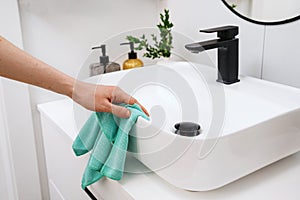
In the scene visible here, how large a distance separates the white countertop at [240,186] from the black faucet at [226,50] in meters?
0.31

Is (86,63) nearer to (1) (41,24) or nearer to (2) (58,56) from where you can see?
(2) (58,56)

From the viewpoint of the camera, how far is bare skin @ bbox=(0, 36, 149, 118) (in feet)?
2.68

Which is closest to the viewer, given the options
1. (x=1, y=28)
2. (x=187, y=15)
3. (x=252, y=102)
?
(x=252, y=102)

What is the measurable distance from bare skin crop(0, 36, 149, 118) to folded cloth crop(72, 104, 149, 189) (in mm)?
20

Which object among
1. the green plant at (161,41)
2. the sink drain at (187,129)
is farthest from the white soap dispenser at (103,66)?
the sink drain at (187,129)

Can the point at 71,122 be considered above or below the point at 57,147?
above

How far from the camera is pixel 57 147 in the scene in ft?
3.94

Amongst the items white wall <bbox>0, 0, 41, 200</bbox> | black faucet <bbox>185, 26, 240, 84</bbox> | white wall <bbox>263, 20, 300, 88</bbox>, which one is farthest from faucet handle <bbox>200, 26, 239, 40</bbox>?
white wall <bbox>0, 0, 41, 200</bbox>

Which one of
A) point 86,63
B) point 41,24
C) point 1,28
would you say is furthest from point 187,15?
point 1,28

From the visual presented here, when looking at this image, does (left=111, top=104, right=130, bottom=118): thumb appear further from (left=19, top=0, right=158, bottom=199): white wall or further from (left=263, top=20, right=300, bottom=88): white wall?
(left=19, top=0, right=158, bottom=199): white wall

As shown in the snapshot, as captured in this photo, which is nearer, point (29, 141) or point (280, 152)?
point (280, 152)

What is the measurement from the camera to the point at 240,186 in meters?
0.80

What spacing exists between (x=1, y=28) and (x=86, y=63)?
0.33 m

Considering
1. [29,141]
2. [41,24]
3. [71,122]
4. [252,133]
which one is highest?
[41,24]
